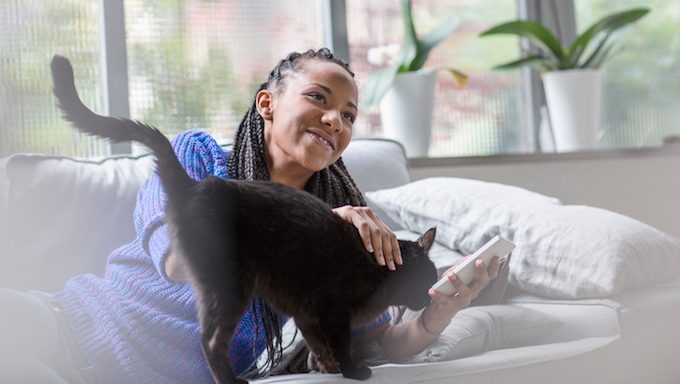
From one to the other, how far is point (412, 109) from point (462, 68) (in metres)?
0.31

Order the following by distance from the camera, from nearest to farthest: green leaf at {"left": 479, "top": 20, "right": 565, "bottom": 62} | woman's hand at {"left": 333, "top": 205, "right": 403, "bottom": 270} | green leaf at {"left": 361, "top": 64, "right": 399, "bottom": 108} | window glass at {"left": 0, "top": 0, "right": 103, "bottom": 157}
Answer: window glass at {"left": 0, "top": 0, "right": 103, "bottom": 157}, woman's hand at {"left": 333, "top": 205, "right": 403, "bottom": 270}, green leaf at {"left": 361, "top": 64, "right": 399, "bottom": 108}, green leaf at {"left": 479, "top": 20, "right": 565, "bottom": 62}

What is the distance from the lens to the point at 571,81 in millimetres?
1962

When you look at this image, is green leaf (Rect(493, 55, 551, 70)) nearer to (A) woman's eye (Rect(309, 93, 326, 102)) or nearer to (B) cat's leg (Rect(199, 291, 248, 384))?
(A) woman's eye (Rect(309, 93, 326, 102))

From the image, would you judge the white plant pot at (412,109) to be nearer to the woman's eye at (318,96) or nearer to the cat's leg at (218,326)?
the woman's eye at (318,96)

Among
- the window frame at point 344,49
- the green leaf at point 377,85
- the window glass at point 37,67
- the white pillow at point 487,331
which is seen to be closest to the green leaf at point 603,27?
the window frame at point 344,49

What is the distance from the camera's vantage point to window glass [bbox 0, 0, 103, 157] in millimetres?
298

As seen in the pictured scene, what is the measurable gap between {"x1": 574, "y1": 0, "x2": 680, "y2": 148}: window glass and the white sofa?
251 millimetres

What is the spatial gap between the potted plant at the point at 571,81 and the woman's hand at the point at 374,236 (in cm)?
134

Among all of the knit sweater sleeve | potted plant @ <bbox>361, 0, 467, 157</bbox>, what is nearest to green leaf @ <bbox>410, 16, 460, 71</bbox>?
potted plant @ <bbox>361, 0, 467, 157</bbox>

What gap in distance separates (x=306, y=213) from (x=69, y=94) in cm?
27

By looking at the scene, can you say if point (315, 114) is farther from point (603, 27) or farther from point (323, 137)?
point (603, 27)

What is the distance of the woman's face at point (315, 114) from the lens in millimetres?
695

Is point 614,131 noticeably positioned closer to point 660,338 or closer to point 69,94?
point 660,338

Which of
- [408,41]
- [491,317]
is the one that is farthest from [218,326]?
[408,41]
